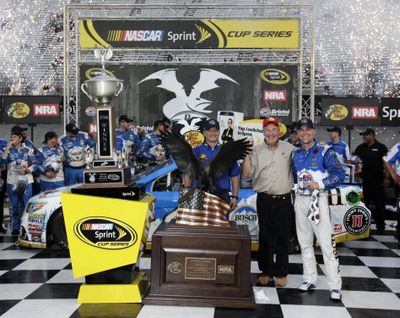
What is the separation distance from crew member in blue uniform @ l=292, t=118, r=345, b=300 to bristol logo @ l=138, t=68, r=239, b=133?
597 cm

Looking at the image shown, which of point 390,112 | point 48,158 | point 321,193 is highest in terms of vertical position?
point 390,112

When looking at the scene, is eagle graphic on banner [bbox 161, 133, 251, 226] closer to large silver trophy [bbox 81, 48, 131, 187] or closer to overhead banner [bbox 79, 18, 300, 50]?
large silver trophy [bbox 81, 48, 131, 187]

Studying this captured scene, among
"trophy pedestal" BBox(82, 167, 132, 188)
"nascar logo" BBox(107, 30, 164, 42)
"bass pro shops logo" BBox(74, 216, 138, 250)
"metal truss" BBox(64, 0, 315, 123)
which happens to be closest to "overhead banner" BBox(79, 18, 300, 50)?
"nascar logo" BBox(107, 30, 164, 42)

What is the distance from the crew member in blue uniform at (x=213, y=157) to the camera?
4223mm

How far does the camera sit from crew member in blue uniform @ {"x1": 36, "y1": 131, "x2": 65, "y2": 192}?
6.78 meters

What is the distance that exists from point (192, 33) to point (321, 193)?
21.5 ft

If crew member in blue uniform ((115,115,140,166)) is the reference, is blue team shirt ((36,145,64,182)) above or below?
below

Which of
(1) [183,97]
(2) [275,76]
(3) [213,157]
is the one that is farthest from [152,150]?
(3) [213,157]

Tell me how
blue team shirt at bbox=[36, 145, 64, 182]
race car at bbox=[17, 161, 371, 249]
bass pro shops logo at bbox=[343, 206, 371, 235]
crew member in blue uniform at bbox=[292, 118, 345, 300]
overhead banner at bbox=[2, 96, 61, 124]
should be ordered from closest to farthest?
crew member in blue uniform at bbox=[292, 118, 345, 300]
race car at bbox=[17, 161, 371, 249]
bass pro shops logo at bbox=[343, 206, 371, 235]
blue team shirt at bbox=[36, 145, 64, 182]
overhead banner at bbox=[2, 96, 61, 124]

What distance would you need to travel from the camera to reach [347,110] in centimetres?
1051

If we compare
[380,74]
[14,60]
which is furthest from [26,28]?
[380,74]

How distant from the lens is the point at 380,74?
12469 mm

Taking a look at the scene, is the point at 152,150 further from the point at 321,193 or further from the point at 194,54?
the point at 321,193

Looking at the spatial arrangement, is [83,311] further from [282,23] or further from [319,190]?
[282,23]
